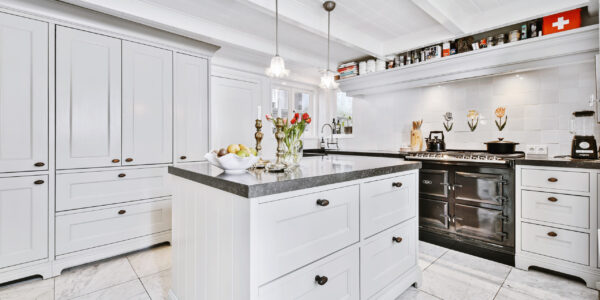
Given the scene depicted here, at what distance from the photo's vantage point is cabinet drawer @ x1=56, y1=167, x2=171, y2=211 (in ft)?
8.03

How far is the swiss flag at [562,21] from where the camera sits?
2.50 meters

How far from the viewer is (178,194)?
1740 millimetres

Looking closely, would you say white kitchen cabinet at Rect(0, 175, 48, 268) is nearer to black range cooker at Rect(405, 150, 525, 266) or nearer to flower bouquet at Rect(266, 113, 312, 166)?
flower bouquet at Rect(266, 113, 312, 166)

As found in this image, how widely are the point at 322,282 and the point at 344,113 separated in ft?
13.7

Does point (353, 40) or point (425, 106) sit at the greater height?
point (353, 40)

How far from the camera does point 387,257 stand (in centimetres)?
187

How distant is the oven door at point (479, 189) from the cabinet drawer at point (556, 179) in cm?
18

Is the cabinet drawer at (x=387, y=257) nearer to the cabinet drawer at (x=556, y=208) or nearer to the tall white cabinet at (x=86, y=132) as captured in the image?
the cabinet drawer at (x=556, y=208)

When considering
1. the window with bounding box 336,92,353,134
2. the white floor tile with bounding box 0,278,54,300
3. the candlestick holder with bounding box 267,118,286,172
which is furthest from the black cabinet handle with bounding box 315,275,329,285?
the window with bounding box 336,92,353,134

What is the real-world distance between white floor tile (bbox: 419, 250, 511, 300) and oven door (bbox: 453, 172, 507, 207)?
54cm

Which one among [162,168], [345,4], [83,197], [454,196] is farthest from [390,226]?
[83,197]

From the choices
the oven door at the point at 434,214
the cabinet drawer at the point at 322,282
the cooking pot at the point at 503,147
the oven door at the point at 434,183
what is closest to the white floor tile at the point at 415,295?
the cabinet drawer at the point at 322,282

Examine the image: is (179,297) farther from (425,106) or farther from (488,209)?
(425,106)

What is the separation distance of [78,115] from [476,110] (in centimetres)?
411
